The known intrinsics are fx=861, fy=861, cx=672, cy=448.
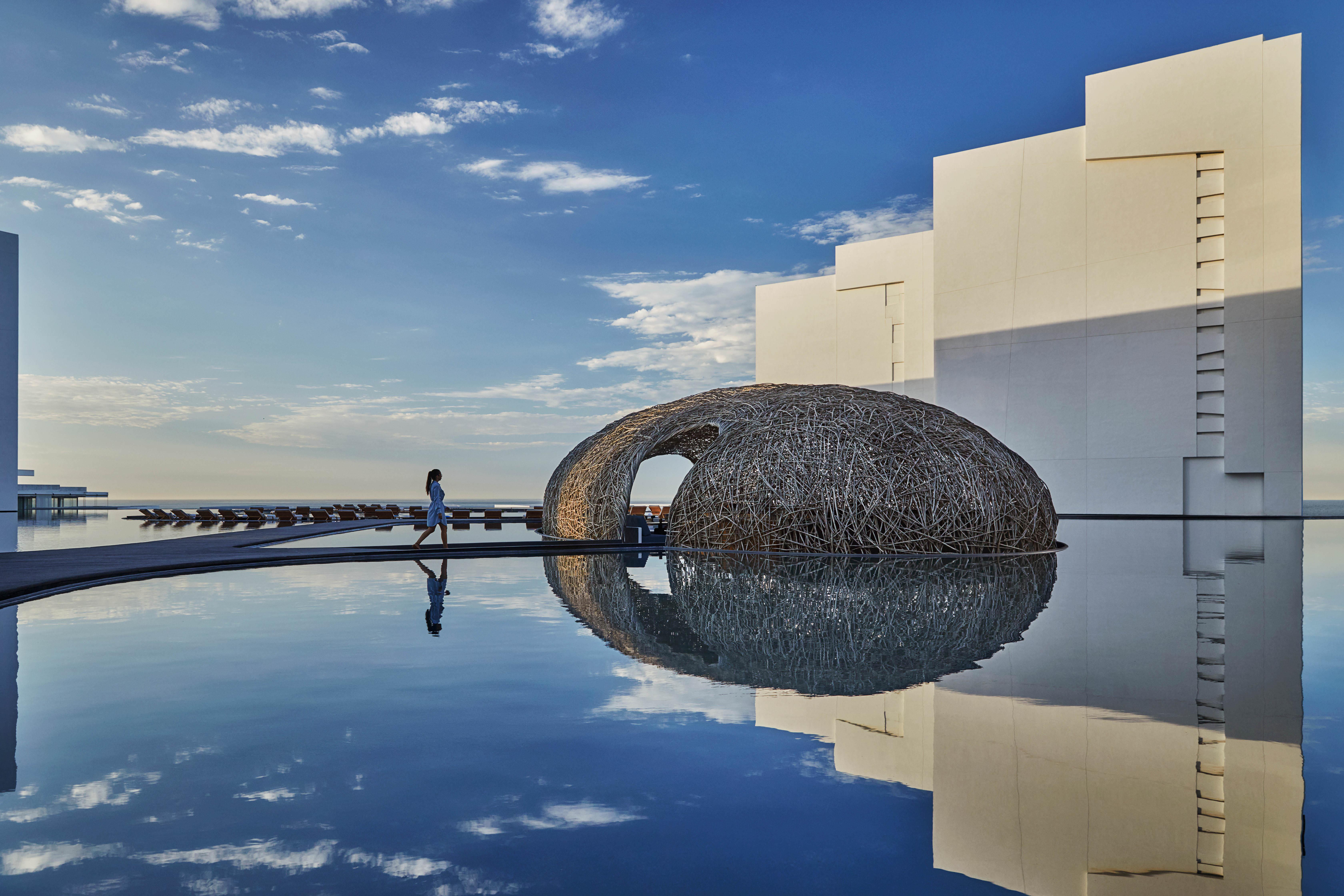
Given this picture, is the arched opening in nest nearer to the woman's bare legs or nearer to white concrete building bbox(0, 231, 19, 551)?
the woman's bare legs

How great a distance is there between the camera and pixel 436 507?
14.6m

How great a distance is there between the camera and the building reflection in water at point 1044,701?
2.67 metres

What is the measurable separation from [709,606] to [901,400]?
9095 millimetres

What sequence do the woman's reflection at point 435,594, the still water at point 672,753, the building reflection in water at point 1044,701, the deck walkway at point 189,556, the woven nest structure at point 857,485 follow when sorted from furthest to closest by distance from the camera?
the woven nest structure at point 857,485 < the deck walkway at point 189,556 < the woman's reflection at point 435,594 < the building reflection in water at point 1044,701 < the still water at point 672,753

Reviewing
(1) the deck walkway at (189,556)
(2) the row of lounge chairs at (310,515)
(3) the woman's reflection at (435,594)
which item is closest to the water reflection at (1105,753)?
(3) the woman's reflection at (435,594)

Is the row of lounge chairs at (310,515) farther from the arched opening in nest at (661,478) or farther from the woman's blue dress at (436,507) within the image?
the woman's blue dress at (436,507)

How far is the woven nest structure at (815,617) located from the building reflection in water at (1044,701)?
0.03 meters

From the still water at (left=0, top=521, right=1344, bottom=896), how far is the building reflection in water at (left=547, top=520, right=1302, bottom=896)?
0.8 inches

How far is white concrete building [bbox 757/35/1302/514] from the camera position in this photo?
89.5 ft

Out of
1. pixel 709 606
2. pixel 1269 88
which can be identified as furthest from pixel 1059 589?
pixel 1269 88

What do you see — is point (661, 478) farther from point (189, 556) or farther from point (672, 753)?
point (672, 753)

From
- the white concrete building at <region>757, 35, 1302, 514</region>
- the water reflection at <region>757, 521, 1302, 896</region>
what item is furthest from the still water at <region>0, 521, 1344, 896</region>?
the white concrete building at <region>757, 35, 1302, 514</region>

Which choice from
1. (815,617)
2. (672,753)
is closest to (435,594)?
(815,617)

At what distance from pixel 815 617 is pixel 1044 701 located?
8.97 feet
